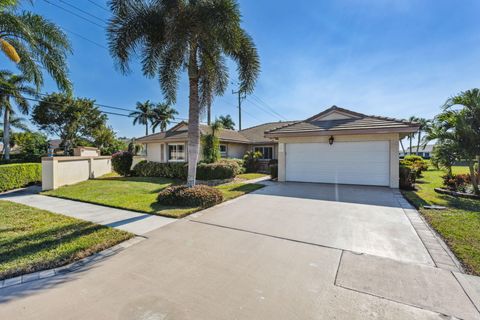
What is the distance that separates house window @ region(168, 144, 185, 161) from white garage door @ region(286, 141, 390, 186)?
9.07 m

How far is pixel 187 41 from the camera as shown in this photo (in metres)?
6.85

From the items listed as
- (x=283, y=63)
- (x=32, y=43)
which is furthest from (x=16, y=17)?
(x=283, y=63)

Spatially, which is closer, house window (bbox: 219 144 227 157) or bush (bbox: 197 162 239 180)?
bush (bbox: 197 162 239 180)

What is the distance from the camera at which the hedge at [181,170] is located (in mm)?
13484

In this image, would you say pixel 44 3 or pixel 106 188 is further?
pixel 106 188

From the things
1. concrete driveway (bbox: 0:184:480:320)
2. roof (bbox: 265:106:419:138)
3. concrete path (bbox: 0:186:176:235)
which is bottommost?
concrete driveway (bbox: 0:184:480:320)

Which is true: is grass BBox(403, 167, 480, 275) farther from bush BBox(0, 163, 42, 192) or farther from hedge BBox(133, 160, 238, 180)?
bush BBox(0, 163, 42, 192)

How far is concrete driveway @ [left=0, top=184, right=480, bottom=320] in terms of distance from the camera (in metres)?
2.49

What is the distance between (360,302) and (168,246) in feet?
10.9

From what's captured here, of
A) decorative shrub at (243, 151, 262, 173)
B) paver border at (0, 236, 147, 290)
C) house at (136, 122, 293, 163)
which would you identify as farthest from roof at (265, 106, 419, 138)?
paver border at (0, 236, 147, 290)

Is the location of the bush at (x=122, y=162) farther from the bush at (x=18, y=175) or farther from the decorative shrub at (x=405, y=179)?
the decorative shrub at (x=405, y=179)

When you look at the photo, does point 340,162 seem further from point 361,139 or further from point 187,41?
point 187,41

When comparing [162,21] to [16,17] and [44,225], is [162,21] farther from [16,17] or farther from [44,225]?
[44,225]

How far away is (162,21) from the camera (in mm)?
6859
